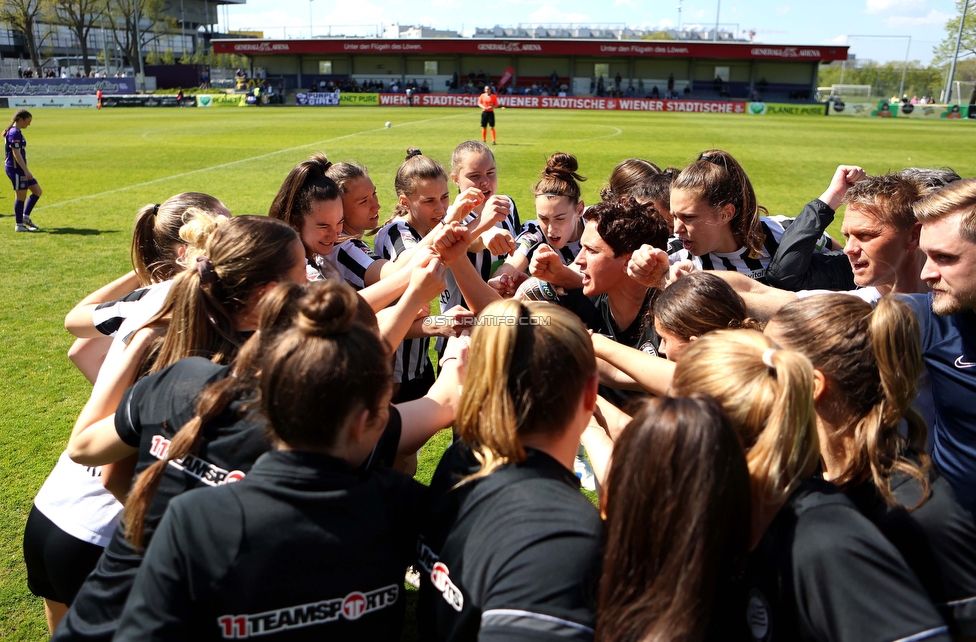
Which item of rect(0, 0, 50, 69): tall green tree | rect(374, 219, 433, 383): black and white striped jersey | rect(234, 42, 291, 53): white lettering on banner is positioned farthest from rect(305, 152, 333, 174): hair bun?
rect(0, 0, 50, 69): tall green tree

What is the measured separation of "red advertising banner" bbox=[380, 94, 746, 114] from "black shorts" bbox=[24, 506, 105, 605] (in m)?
49.8

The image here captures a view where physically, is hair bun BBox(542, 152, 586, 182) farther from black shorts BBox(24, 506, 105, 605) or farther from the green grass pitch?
black shorts BBox(24, 506, 105, 605)

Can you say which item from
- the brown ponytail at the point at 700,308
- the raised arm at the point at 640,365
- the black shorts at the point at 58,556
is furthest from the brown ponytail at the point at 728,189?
the black shorts at the point at 58,556

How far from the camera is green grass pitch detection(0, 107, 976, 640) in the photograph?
5.53m

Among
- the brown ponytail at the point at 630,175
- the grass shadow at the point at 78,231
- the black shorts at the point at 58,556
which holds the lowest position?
the grass shadow at the point at 78,231

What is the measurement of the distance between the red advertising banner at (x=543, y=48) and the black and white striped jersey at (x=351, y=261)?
204 feet

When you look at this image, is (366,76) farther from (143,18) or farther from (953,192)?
(953,192)

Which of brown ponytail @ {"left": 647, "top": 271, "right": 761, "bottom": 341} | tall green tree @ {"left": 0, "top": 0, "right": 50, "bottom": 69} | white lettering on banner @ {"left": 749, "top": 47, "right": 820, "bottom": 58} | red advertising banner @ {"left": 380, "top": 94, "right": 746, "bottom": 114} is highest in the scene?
tall green tree @ {"left": 0, "top": 0, "right": 50, "bottom": 69}

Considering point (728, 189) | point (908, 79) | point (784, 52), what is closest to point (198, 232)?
point (728, 189)

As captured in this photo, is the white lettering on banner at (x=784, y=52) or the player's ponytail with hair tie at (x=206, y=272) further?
the white lettering on banner at (x=784, y=52)

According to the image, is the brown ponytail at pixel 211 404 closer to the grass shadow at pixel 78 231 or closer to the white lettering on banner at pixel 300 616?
the white lettering on banner at pixel 300 616

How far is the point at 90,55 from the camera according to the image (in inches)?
3531

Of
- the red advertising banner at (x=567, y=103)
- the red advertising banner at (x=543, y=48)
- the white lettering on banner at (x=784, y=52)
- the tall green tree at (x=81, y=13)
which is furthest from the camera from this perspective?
the tall green tree at (x=81, y=13)

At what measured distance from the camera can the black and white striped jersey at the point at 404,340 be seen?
14.0ft
